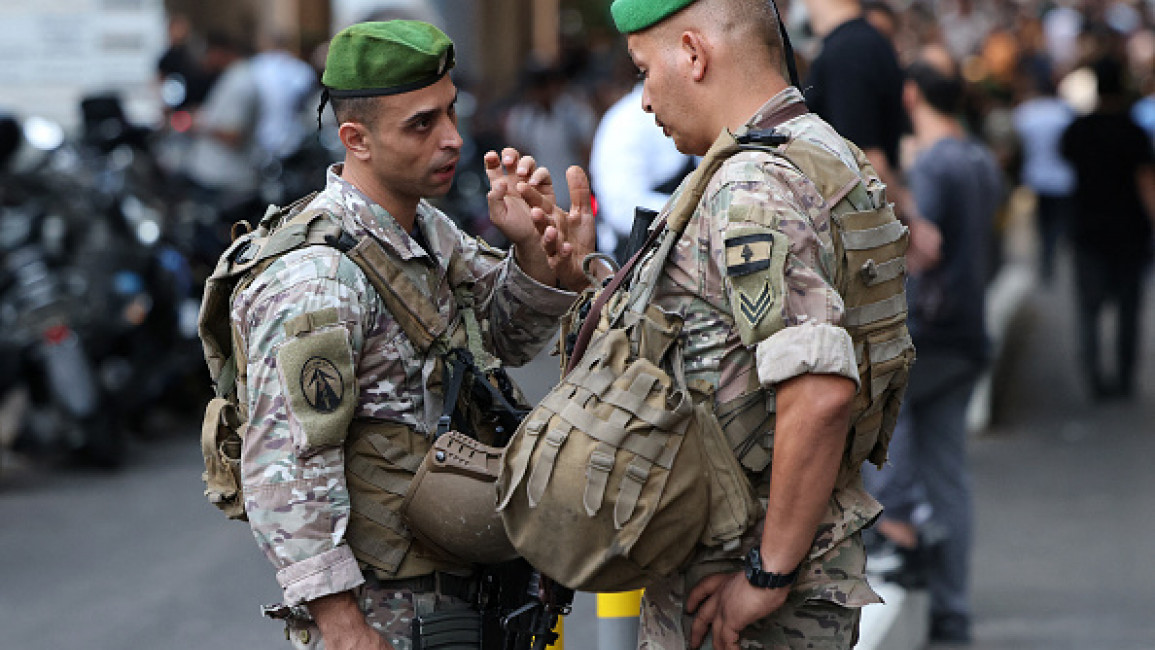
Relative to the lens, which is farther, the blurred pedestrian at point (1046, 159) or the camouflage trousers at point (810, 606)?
the blurred pedestrian at point (1046, 159)

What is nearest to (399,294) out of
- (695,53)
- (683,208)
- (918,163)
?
(683,208)

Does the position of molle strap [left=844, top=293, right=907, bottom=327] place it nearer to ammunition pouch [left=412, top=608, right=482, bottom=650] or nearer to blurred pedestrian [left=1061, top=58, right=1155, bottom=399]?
ammunition pouch [left=412, top=608, right=482, bottom=650]

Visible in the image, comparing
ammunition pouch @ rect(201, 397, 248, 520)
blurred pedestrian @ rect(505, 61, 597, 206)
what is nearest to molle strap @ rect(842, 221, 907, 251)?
ammunition pouch @ rect(201, 397, 248, 520)

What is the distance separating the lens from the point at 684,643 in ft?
8.75

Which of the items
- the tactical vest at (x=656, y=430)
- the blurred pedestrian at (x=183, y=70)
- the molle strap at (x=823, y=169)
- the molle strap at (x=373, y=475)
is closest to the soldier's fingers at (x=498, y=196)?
the tactical vest at (x=656, y=430)

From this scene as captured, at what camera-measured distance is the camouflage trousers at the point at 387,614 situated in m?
2.77

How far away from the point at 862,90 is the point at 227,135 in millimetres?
6543

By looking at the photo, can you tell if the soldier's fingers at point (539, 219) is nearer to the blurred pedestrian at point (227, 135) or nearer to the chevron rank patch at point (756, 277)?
the chevron rank patch at point (756, 277)

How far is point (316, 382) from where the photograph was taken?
103 inches

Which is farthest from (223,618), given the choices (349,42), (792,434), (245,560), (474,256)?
(792,434)

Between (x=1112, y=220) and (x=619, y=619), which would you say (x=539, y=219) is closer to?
(x=619, y=619)

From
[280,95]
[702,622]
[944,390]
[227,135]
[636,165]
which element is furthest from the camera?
[280,95]

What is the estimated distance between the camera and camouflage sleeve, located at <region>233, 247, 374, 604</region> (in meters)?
2.62

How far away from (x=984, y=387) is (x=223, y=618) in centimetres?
549
